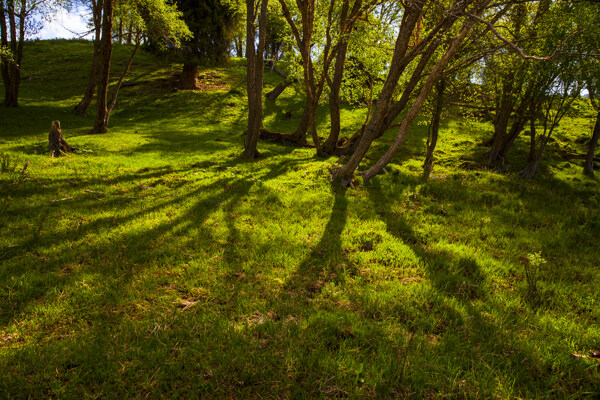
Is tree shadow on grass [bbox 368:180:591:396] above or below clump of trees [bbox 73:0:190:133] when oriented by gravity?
below

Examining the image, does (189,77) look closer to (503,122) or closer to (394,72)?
(394,72)

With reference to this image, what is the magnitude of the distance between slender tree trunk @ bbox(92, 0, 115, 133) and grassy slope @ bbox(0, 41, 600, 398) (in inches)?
279

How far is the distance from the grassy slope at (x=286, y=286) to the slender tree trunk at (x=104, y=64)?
7099 mm

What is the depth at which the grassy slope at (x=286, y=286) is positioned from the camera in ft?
10.5

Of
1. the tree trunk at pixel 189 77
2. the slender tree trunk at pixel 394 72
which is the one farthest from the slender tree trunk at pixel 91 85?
the slender tree trunk at pixel 394 72

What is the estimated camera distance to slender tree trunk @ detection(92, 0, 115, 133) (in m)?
15.2

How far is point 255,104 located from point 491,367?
12.3 m

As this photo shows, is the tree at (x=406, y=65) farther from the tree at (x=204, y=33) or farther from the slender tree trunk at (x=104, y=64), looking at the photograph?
the tree at (x=204, y=33)

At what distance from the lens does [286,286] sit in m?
4.86

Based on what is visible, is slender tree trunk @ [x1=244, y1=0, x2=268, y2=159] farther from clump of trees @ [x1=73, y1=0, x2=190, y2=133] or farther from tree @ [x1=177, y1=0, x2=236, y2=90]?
tree @ [x1=177, y1=0, x2=236, y2=90]

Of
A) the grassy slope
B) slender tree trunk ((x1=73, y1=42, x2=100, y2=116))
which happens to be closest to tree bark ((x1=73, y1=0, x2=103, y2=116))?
slender tree trunk ((x1=73, y1=42, x2=100, y2=116))

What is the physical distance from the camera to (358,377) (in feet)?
10.6

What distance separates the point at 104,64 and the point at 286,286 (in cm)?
1796

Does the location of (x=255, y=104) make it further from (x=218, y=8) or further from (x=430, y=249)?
(x=218, y=8)
